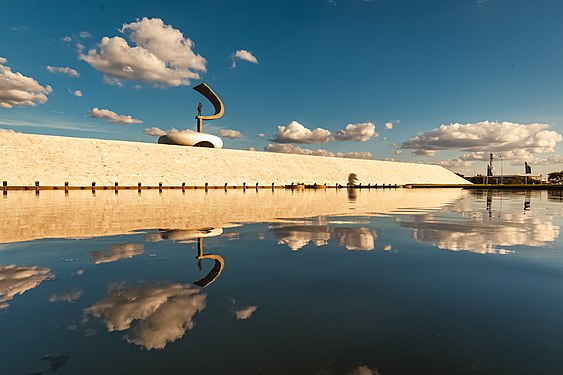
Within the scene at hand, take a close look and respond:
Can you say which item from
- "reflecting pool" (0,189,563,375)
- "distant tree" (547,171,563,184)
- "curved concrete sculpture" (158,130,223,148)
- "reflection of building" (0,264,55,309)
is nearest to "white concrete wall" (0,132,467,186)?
"curved concrete sculpture" (158,130,223,148)

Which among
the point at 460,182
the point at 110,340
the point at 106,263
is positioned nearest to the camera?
the point at 110,340

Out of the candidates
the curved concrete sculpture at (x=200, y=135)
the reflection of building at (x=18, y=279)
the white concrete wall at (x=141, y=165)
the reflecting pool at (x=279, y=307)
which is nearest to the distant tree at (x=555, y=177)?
the white concrete wall at (x=141, y=165)

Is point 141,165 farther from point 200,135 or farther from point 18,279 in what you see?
point 18,279

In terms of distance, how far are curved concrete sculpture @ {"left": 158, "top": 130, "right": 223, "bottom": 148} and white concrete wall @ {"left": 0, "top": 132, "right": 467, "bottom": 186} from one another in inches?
282

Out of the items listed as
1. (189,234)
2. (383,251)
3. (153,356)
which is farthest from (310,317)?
(189,234)

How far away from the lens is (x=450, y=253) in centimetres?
700

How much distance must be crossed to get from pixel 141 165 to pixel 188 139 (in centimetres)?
2052

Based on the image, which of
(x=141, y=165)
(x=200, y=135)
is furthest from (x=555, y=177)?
(x=141, y=165)

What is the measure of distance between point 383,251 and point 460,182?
11560 centimetres

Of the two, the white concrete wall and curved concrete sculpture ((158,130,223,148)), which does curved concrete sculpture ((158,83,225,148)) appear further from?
the white concrete wall

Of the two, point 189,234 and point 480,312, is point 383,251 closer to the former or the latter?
point 480,312

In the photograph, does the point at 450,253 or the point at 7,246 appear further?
the point at 7,246

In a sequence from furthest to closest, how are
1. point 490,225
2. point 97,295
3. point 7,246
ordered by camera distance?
1. point 490,225
2. point 7,246
3. point 97,295

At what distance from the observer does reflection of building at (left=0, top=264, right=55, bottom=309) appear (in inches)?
174
